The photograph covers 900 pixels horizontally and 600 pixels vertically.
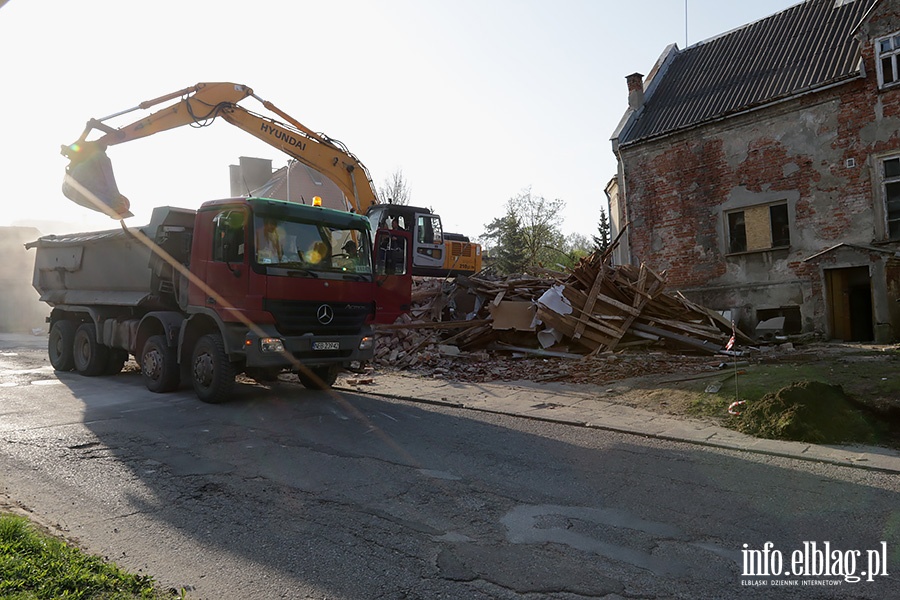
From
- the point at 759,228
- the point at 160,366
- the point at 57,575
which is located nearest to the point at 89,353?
the point at 160,366

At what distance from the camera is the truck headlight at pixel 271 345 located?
845cm

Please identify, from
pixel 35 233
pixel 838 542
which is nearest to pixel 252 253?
pixel 838 542

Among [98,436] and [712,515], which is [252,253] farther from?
[712,515]

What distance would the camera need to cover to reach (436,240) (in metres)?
20.0

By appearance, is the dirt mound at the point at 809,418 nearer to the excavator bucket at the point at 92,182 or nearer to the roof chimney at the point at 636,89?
the excavator bucket at the point at 92,182

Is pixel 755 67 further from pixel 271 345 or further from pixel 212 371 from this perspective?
pixel 212 371

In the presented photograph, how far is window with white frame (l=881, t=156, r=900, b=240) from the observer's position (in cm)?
1484

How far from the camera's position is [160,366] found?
9922mm

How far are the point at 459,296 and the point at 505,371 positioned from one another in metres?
4.47

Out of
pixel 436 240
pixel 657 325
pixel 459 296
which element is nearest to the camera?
pixel 657 325

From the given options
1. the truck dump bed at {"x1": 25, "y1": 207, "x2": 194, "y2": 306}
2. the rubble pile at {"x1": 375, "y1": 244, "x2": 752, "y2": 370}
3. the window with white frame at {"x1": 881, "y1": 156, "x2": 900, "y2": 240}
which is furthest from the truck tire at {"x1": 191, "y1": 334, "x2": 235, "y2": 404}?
the window with white frame at {"x1": 881, "y1": 156, "x2": 900, "y2": 240}

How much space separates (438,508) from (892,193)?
16020mm

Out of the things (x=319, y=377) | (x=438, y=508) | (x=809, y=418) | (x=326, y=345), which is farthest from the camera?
(x=319, y=377)

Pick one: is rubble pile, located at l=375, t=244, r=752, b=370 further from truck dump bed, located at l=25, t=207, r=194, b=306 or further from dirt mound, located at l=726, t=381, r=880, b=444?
truck dump bed, located at l=25, t=207, r=194, b=306
